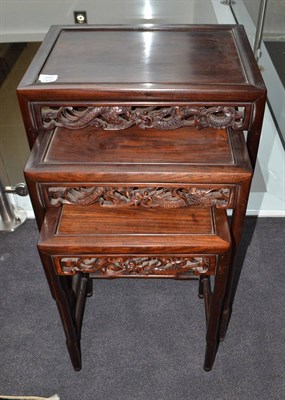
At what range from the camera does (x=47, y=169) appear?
2.87 ft

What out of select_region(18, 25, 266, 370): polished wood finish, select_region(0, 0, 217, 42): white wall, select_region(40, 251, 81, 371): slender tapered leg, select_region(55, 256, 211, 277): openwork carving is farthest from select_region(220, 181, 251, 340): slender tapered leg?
select_region(0, 0, 217, 42): white wall

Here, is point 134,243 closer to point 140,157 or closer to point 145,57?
point 140,157

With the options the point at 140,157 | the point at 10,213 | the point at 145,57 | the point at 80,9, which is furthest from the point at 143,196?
the point at 80,9

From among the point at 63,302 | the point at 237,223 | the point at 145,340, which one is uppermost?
the point at 237,223

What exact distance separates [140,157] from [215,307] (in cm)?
38

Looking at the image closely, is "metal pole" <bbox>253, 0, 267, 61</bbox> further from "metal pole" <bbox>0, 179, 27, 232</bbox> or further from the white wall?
"metal pole" <bbox>0, 179, 27, 232</bbox>

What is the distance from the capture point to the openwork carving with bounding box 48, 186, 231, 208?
0.91 m

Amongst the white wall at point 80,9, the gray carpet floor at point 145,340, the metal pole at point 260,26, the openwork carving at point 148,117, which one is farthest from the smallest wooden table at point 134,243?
the white wall at point 80,9

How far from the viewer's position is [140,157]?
93 cm

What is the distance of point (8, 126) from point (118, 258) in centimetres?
140

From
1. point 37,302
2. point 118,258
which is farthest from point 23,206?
point 118,258

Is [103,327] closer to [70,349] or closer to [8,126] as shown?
[70,349]

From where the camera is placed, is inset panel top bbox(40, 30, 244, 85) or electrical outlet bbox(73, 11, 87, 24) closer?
inset panel top bbox(40, 30, 244, 85)

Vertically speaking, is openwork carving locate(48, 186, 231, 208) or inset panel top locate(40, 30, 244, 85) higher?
inset panel top locate(40, 30, 244, 85)
